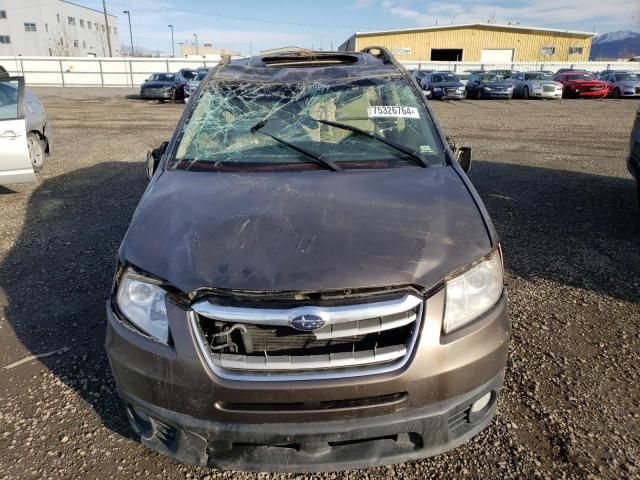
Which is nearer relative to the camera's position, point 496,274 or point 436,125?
point 496,274

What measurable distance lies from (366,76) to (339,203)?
147 cm

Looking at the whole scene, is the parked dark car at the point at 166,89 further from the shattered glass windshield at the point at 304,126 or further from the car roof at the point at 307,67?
the shattered glass windshield at the point at 304,126

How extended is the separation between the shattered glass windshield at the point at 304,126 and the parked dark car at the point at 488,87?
23167mm

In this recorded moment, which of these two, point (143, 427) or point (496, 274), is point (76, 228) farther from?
point (496, 274)

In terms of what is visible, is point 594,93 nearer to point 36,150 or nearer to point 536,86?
point 536,86

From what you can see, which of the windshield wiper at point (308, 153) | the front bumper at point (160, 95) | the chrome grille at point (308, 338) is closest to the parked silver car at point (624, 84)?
the front bumper at point (160, 95)

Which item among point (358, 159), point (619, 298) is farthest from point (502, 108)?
point (358, 159)

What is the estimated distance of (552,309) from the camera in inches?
141

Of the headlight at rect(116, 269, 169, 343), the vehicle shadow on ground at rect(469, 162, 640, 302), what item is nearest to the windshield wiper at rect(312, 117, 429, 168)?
the headlight at rect(116, 269, 169, 343)

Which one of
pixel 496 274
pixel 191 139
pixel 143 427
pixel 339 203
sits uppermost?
pixel 191 139

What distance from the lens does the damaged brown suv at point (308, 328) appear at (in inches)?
69.1

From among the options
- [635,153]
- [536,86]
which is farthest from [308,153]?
[536,86]

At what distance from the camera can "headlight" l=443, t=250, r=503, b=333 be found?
6.16 ft

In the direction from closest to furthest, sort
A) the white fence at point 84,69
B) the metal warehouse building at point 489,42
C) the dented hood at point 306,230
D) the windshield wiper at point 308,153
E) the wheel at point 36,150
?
the dented hood at point 306,230 < the windshield wiper at point 308,153 < the wheel at point 36,150 < the white fence at point 84,69 < the metal warehouse building at point 489,42
